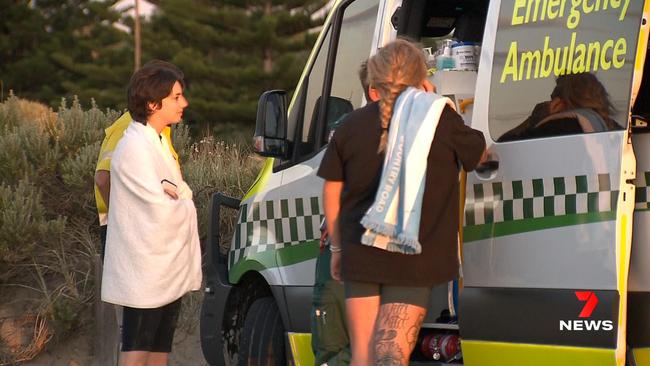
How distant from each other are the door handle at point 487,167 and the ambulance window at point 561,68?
10cm

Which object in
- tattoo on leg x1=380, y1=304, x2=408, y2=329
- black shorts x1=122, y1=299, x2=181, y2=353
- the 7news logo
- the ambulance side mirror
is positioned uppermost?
the ambulance side mirror

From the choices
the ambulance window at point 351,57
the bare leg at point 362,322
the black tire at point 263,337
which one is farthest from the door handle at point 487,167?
the black tire at point 263,337

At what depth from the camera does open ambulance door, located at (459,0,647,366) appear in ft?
13.0

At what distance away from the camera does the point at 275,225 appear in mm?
5727

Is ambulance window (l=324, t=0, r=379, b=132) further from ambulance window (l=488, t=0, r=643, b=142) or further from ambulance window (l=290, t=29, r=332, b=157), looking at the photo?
ambulance window (l=488, t=0, r=643, b=142)

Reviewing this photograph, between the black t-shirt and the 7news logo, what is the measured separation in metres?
0.42

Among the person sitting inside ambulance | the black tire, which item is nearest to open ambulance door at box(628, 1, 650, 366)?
the person sitting inside ambulance

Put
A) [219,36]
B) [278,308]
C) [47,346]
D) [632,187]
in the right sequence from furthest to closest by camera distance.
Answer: [219,36] → [47,346] → [278,308] → [632,187]

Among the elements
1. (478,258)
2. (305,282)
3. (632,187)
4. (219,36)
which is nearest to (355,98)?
(305,282)

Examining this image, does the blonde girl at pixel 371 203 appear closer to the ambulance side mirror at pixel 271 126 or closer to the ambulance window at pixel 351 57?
the ambulance window at pixel 351 57

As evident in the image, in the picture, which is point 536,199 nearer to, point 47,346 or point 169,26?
point 47,346

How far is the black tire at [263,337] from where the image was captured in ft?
19.3

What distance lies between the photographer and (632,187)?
3.93 meters

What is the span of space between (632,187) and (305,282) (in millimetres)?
1938
